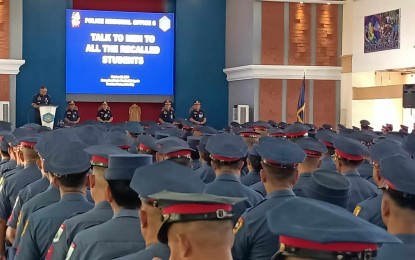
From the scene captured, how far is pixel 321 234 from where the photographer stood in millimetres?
1708

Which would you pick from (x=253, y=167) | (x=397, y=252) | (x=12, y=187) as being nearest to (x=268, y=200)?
(x=397, y=252)

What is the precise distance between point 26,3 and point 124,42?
10.7 feet

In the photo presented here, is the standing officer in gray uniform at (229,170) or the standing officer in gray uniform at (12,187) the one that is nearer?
the standing officer in gray uniform at (229,170)

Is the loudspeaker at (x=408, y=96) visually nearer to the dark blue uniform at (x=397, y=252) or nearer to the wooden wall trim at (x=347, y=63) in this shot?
the wooden wall trim at (x=347, y=63)

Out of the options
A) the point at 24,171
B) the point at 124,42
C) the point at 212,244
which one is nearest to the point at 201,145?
the point at 24,171

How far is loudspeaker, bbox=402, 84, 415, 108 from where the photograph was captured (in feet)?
65.3

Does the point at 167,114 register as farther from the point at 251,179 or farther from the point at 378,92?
the point at 251,179

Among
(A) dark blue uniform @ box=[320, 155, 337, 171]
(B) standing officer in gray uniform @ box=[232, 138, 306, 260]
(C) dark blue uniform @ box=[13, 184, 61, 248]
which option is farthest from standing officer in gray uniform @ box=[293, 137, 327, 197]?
(C) dark blue uniform @ box=[13, 184, 61, 248]

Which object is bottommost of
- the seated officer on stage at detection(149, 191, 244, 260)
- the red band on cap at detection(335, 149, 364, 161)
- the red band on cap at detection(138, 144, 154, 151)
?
the red band on cap at detection(138, 144, 154, 151)

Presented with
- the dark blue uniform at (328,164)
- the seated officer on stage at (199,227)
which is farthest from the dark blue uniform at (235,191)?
the seated officer on stage at (199,227)

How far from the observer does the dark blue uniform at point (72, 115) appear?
2084 cm

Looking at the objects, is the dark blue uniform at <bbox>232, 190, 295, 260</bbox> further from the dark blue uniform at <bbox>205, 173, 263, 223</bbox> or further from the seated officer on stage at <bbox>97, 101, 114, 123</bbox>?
the seated officer on stage at <bbox>97, 101, 114, 123</bbox>

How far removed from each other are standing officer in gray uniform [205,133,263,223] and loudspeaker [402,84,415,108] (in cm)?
1509

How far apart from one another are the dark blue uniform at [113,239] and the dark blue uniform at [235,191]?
1607 millimetres
